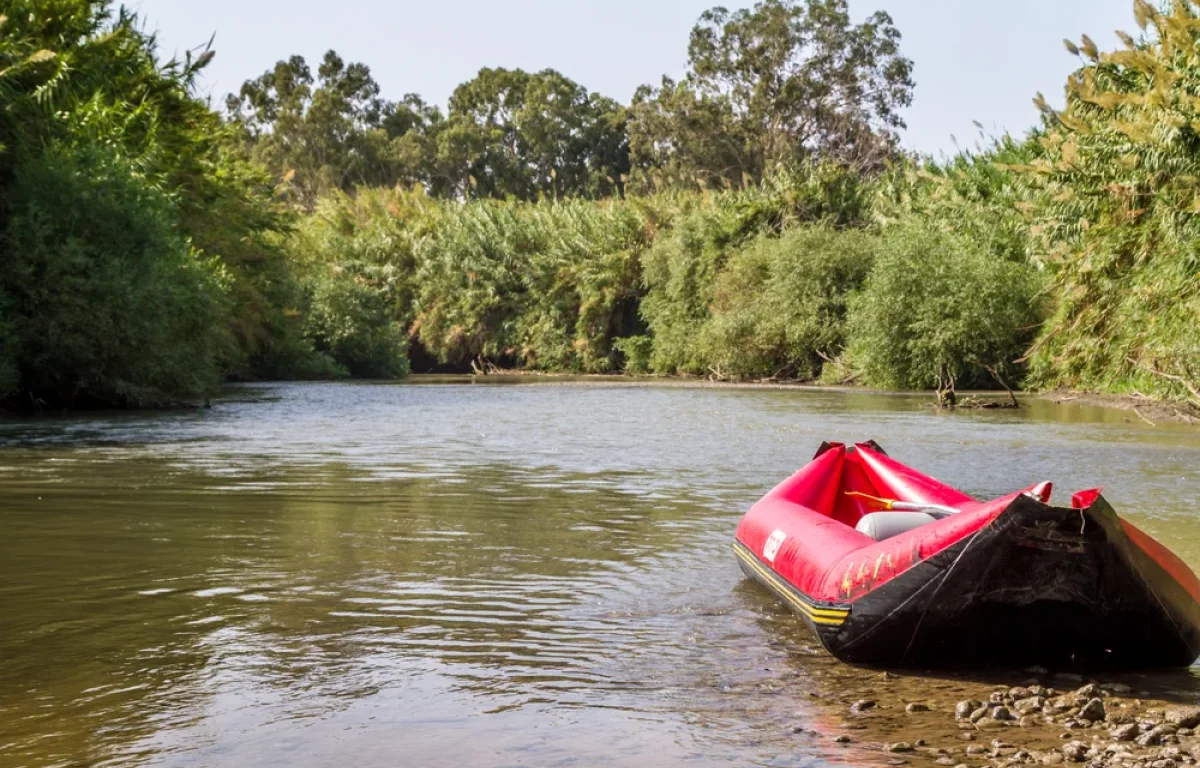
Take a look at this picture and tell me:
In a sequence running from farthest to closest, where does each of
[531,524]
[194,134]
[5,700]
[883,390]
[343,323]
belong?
[343,323]
[883,390]
[194,134]
[531,524]
[5,700]

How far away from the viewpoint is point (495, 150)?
79938mm

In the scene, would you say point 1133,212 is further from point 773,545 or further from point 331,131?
point 331,131

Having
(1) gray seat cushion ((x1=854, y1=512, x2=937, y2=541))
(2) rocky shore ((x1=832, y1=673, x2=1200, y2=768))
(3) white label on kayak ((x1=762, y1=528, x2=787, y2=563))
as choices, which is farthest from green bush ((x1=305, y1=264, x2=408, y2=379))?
(2) rocky shore ((x1=832, y1=673, x2=1200, y2=768))

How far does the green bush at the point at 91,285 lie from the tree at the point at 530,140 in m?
50.3

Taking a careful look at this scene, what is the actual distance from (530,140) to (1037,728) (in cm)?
7394

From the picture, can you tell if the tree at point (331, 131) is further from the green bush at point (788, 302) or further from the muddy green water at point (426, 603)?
the muddy green water at point (426, 603)

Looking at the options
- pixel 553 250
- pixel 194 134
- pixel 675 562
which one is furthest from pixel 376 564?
pixel 553 250

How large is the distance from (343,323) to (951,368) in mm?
22592

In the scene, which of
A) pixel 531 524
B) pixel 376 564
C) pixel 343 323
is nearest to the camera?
pixel 376 564

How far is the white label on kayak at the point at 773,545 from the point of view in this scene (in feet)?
26.8

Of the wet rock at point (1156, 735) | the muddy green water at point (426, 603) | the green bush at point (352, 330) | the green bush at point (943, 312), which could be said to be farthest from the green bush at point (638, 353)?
the wet rock at point (1156, 735)

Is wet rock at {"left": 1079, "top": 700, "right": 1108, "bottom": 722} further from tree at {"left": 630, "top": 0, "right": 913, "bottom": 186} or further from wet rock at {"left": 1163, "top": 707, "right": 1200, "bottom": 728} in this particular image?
tree at {"left": 630, "top": 0, "right": 913, "bottom": 186}

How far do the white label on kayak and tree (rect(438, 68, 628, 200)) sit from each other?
67982 millimetres

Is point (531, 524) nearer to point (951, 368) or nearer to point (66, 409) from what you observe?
point (66, 409)
